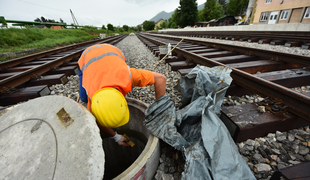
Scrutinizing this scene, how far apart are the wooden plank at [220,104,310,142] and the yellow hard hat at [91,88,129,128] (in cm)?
131

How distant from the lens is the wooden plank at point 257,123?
1488mm

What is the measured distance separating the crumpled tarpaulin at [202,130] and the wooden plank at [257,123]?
188 millimetres

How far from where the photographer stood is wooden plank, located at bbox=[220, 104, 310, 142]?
1.49m

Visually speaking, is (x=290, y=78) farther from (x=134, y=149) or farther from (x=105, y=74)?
(x=134, y=149)

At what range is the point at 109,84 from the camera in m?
1.42

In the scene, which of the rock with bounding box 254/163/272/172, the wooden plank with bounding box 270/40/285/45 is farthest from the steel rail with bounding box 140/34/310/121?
the wooden plank with bounding box 270/40/285/45

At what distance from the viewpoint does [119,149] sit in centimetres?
304

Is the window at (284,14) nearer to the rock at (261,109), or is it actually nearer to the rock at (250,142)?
the rock at (261,109)

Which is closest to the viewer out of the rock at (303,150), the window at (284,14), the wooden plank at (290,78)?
the rock at (303,150)

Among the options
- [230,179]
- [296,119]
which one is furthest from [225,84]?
[230,179]

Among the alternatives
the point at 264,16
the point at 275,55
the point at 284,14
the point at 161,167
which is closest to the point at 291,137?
the point at 161,167

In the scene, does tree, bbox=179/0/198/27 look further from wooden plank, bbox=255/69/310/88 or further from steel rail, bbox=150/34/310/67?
wooden plank, bbox=255/69/310/88

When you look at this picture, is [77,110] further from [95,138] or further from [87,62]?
[87,62]

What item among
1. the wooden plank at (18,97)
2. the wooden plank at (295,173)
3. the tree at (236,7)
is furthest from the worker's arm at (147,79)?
the tree at (236,7)
